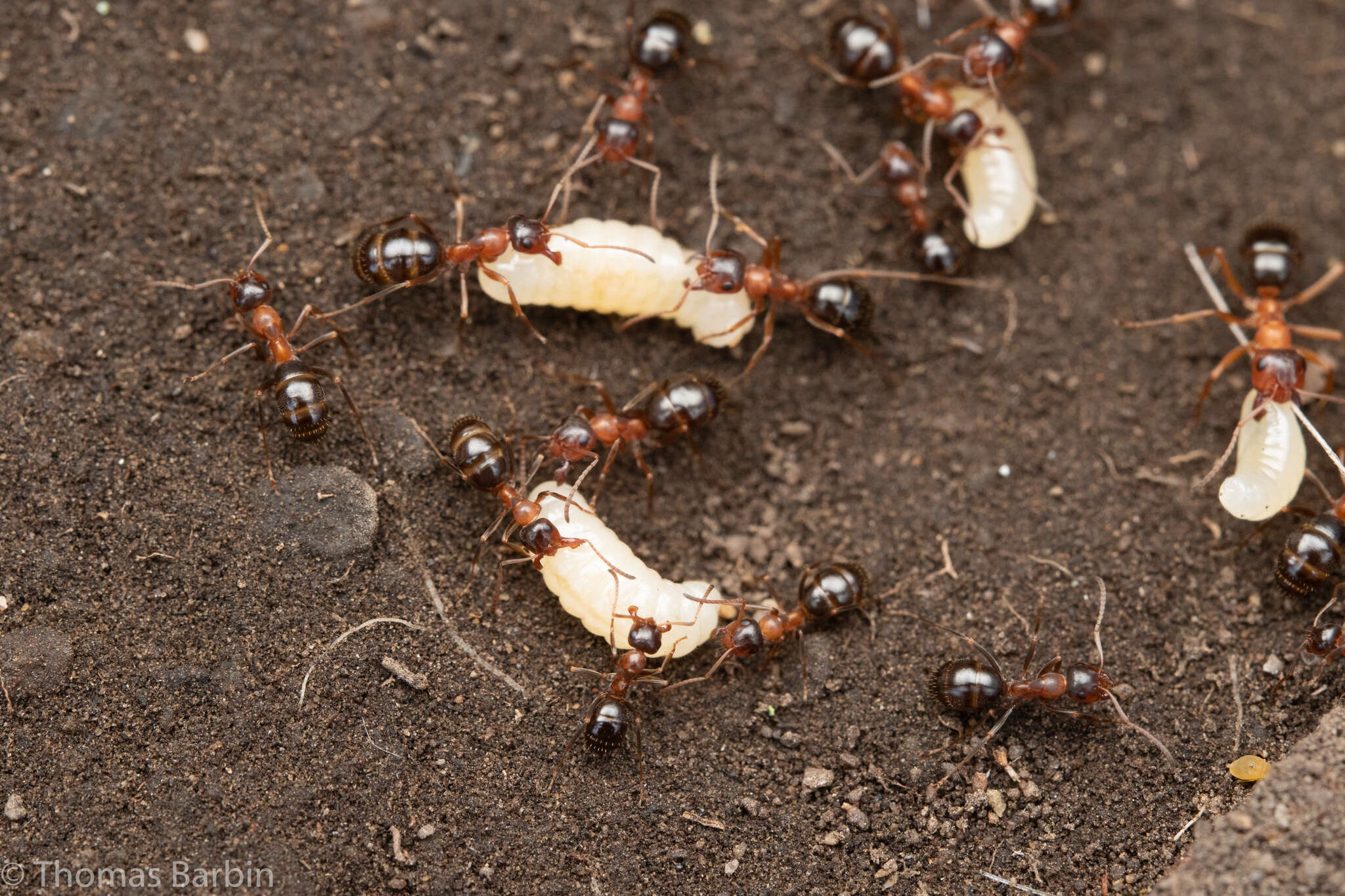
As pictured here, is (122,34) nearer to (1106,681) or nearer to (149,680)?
(149,680)

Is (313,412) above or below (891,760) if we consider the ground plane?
above

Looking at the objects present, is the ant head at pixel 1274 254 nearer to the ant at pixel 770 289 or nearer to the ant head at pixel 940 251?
the ant head at pixel 940 251

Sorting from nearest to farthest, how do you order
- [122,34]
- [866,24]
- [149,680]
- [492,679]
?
[149,680]
[492,679]
[122,34]
[866,24]

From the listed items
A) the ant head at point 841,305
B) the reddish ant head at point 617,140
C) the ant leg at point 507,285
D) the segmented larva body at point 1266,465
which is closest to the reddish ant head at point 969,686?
the segmented larva body at point 1266,465

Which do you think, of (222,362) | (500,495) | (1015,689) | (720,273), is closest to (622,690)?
(500,495)

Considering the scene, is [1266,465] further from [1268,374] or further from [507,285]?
[507,285]

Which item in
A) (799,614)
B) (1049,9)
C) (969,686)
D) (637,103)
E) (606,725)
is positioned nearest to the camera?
(606,725)

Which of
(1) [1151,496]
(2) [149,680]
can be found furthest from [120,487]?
(1) [1151,496]
